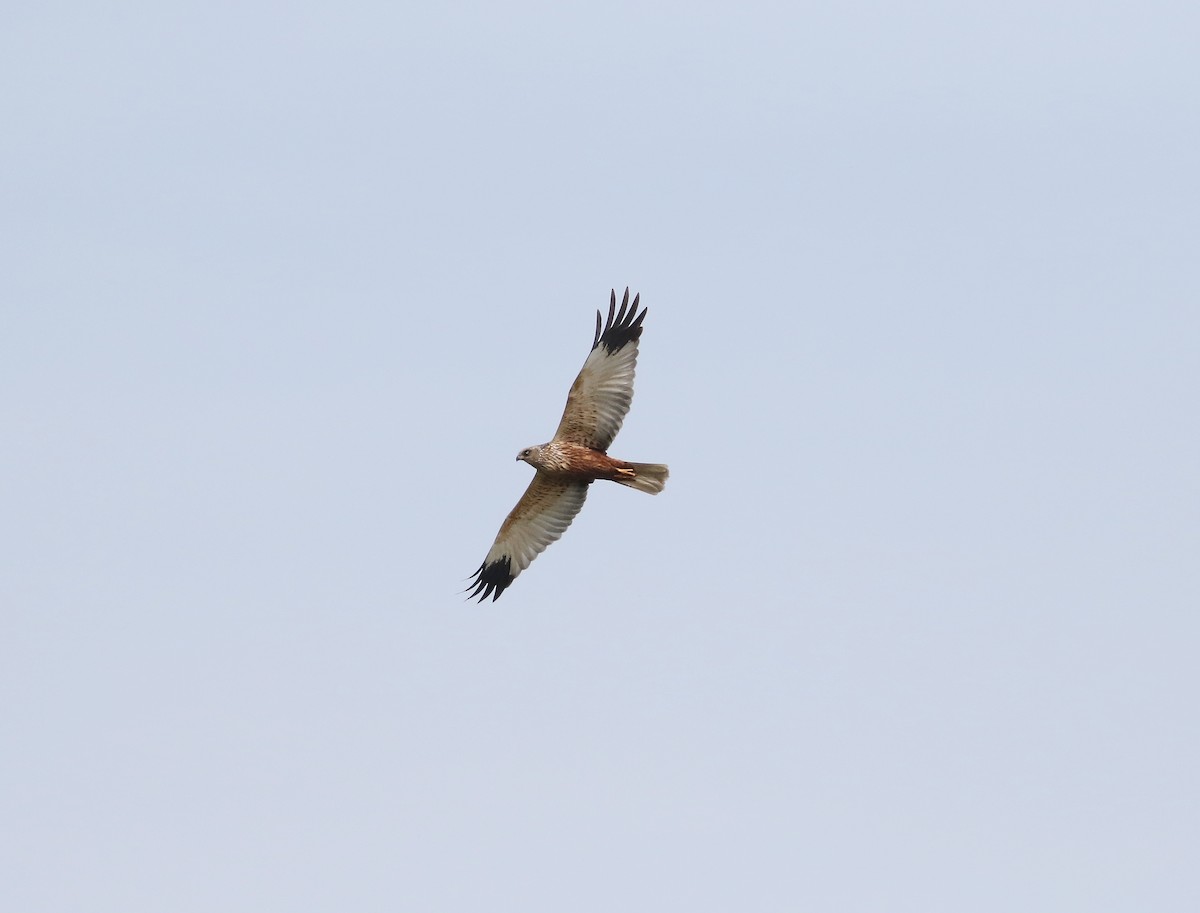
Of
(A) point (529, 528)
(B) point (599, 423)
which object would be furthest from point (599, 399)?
(A) point (529, 528)

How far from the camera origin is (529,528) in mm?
28906

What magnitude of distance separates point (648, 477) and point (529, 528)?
8.69ft

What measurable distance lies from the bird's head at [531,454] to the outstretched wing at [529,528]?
420 millimetres

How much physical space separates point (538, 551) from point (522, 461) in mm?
1896

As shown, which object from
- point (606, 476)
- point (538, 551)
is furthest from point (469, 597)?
point (606, 476)

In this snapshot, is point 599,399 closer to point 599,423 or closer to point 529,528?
point 599,423

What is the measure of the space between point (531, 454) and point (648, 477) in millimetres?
1674

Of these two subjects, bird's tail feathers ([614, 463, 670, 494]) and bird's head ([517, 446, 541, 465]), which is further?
bird's head ([517, 446, 541, 465])

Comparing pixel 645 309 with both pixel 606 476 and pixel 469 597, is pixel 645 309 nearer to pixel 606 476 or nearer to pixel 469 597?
pixel 606 476

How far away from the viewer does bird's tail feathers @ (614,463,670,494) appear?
26.9 m

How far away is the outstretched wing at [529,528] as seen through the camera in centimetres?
2823

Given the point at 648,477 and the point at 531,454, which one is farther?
the point at 531,454

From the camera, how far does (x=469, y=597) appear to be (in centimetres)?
2973

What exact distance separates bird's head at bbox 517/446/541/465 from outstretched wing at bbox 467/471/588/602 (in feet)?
1.38
